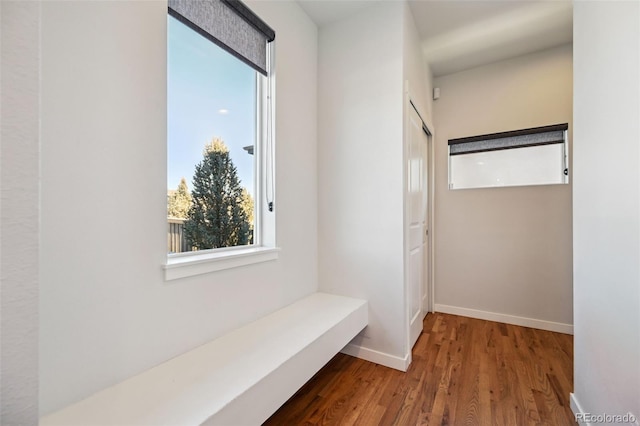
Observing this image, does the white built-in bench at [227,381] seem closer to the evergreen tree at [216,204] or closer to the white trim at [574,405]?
the evergreen tree at [216,204]

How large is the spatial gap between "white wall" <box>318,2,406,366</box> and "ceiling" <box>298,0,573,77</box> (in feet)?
0.69

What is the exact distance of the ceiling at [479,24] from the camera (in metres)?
2.11

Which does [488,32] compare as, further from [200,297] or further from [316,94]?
[200,297]

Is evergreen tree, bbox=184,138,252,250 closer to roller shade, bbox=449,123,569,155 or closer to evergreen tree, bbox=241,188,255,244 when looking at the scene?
evergreen tree, bbox=241,188,255,244

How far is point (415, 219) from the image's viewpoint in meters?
2.42

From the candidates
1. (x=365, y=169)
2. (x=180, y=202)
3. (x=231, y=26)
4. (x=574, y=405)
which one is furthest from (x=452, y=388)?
(x=231, y=26)

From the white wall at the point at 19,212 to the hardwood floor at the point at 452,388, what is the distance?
1.32m

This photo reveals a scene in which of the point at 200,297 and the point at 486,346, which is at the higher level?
the point at 200,297

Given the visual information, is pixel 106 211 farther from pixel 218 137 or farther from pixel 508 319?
pixel 508 319

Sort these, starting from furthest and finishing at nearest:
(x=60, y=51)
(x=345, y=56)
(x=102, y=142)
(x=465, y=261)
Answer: (x=465, y=261) → (x=345, y=56) → (x=102, y=142) → (x=60, y=51)

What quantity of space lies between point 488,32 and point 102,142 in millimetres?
2972

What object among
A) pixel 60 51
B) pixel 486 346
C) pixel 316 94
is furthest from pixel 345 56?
pixel 486 346

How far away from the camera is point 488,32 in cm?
243

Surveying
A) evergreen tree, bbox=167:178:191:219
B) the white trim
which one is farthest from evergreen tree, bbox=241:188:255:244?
the white trim
